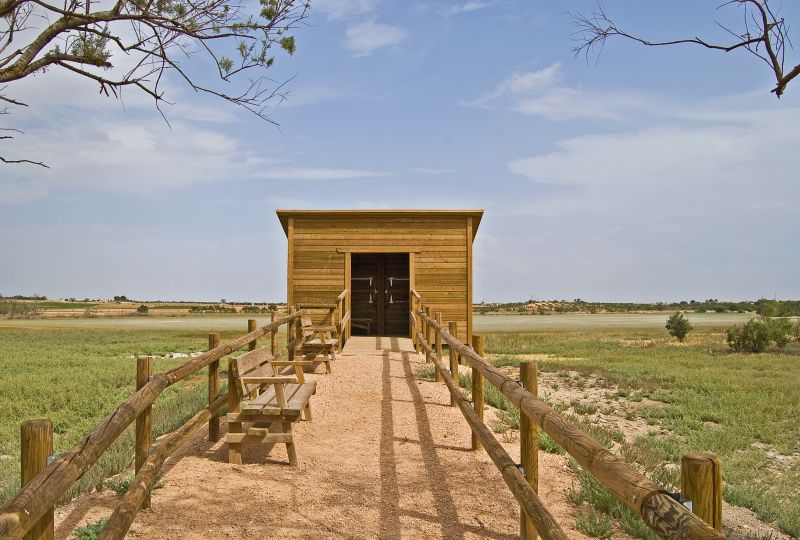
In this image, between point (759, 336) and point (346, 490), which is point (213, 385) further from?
point (759, 336)

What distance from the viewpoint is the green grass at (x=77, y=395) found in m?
7.71

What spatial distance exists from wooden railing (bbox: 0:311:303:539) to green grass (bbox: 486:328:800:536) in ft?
16.6

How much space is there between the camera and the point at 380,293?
20.1 metres

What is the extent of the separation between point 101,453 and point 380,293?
16588 millimetres

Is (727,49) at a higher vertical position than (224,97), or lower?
lower

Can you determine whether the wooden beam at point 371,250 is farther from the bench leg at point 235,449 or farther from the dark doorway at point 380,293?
the bench leg at point 235,449

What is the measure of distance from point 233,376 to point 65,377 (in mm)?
10600

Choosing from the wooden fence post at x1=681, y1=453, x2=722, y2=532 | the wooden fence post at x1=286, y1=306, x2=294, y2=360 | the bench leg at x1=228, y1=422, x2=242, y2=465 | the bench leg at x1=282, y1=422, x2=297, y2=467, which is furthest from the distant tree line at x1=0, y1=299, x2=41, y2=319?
the wooden fence post at x1=681, y1=453, x2=722, y2=532

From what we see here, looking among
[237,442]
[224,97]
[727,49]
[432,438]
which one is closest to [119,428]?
[237,442]

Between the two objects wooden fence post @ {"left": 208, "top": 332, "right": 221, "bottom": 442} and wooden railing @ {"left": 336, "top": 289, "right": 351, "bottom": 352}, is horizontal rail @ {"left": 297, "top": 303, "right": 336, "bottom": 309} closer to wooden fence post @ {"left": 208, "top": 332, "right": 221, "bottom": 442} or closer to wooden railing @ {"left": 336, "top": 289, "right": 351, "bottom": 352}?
wooden railing @ {"left": 336, "top": 289, "right": 351, "bottom": 352}

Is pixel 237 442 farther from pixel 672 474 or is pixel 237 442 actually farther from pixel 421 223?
pixel 421 223

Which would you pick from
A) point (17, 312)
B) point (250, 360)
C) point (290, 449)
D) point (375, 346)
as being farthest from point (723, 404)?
point (17, 312)

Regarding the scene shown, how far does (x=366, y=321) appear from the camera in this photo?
19.9 metres

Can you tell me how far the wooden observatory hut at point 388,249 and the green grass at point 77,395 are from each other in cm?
397
